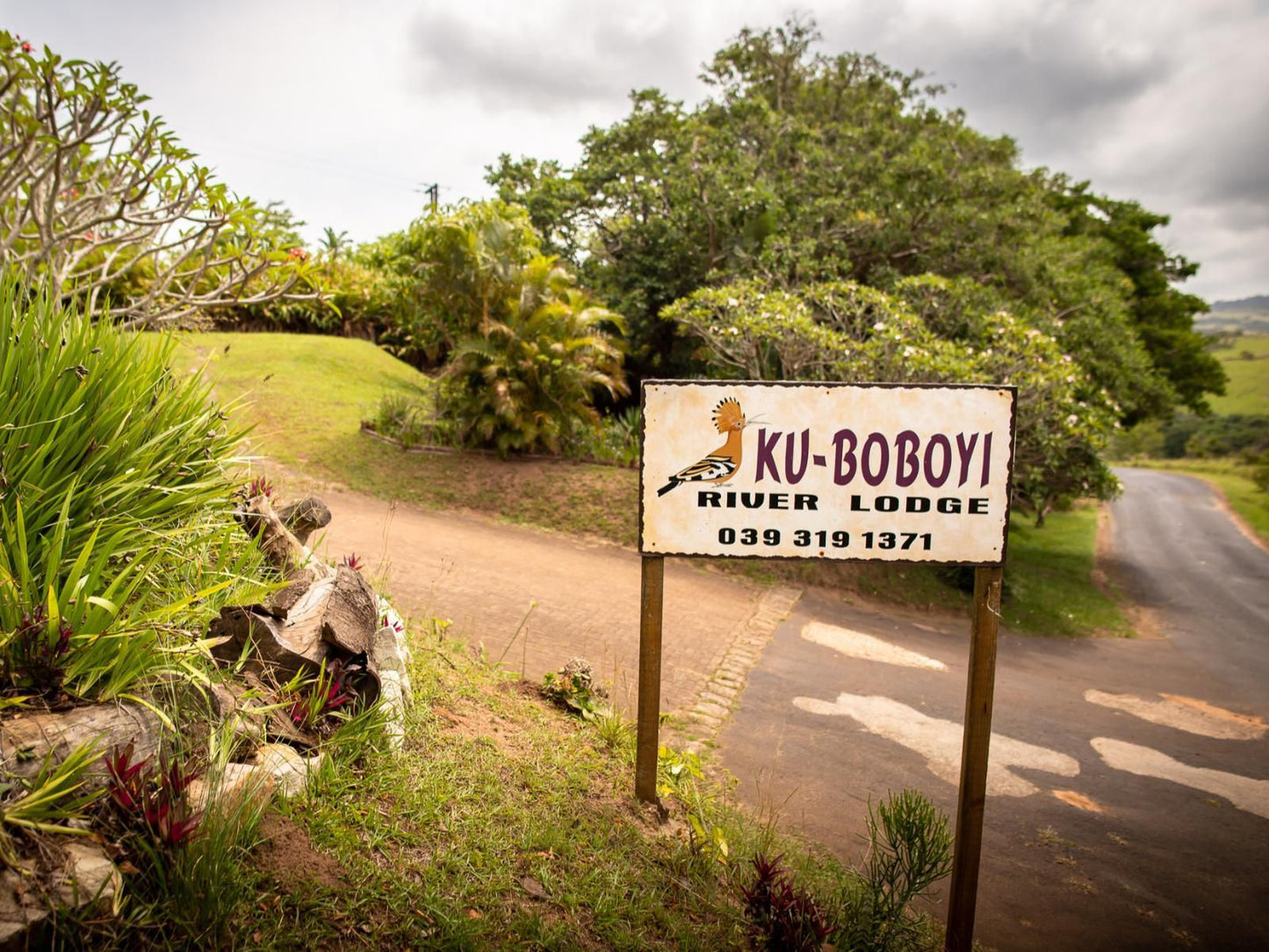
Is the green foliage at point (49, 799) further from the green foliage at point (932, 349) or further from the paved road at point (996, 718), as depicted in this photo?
the green foliage at point (932, 349)

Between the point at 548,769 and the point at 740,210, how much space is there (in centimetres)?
1283

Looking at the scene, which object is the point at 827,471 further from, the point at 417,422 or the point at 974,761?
the point at 417,422

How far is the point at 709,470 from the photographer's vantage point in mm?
3945

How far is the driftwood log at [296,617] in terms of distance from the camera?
3518mm

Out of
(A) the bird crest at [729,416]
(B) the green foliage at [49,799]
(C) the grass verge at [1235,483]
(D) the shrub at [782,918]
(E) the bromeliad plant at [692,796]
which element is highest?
(A) the bird crest at [729,416]

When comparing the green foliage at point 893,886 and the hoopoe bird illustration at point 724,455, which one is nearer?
the green foliage at point 893,886

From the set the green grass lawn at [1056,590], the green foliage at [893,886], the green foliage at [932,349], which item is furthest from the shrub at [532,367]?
the green foliage at [893,886]

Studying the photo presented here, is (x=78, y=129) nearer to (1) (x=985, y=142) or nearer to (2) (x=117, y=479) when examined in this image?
(2) (x=117, y=479)

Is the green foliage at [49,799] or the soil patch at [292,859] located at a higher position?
the green foliage at [49,799]

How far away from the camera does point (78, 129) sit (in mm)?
6281

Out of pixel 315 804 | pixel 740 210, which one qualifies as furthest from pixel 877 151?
pixel 315 804

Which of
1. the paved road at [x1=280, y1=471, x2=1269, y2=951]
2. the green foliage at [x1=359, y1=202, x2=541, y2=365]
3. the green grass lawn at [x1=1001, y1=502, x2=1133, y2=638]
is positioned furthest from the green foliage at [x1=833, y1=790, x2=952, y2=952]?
the green foliage at [x1=359, y1=202, x2=541, y2=365]

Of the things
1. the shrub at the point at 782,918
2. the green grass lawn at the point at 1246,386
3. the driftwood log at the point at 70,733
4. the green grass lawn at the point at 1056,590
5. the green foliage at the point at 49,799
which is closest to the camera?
the green foliage at the point at 49,799

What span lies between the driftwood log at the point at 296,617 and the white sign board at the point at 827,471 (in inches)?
55.1
